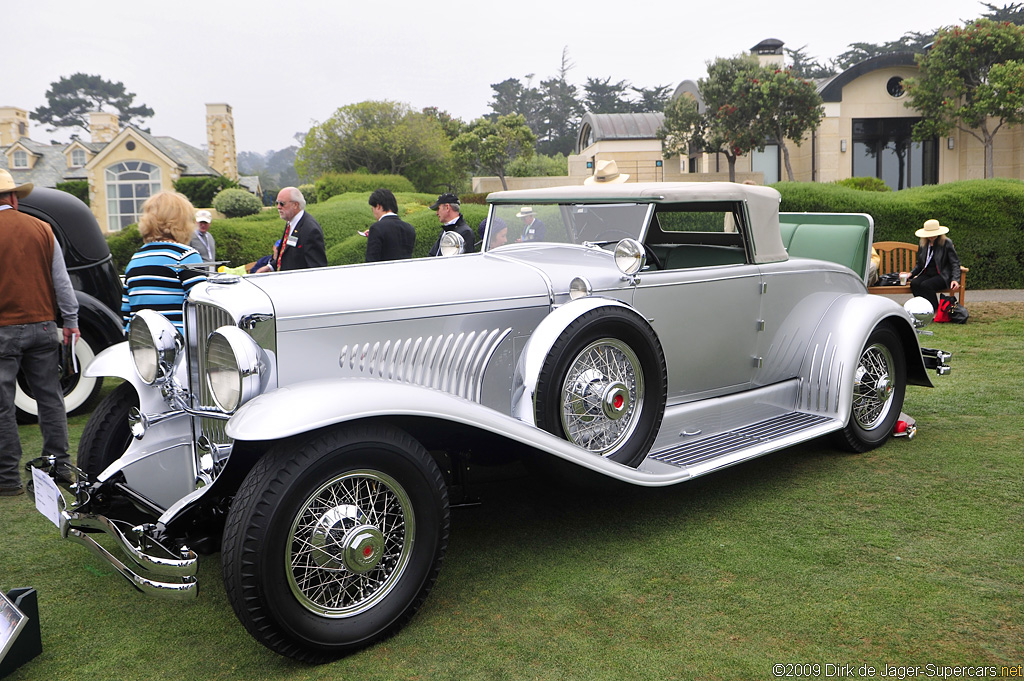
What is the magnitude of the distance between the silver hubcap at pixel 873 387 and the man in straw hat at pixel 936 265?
5.54 metres

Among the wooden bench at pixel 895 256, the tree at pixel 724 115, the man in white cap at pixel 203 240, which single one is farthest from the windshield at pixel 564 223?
the tree at pixel 724 115

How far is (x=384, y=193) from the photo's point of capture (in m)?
7.33

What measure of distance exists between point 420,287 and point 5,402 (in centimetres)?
284

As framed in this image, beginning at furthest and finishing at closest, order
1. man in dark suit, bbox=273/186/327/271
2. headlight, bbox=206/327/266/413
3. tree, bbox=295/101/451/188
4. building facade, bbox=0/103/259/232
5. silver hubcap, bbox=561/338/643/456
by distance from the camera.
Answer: building facade, bbox=0/103/259/232
tree, bbox=295/101/451/188
man in dark suit, bbox=273/186/327/271
silver hubcap, bbox=561/338/643/456
headlight, bbox=206/327/266/413

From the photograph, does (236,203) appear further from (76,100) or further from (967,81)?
(76,100)

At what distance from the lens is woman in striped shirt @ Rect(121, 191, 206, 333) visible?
180 inches

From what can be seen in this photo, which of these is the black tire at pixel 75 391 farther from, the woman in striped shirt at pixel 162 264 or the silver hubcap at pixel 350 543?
the silver hubcap at pixel 350 543

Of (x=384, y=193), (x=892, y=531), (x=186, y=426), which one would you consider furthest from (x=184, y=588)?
(x=384, y=193)

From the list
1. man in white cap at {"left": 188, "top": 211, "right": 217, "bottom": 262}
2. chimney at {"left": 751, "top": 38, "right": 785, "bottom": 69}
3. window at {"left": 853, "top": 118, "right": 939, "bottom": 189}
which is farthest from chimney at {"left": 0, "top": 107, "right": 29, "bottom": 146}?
window at {"left": 853, "top": 118, "right": 939, "bottom": 189}

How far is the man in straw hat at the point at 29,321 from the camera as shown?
4422 mm

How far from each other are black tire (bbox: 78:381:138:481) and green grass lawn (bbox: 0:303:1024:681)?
498 mm

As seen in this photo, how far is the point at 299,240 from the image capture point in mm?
6305

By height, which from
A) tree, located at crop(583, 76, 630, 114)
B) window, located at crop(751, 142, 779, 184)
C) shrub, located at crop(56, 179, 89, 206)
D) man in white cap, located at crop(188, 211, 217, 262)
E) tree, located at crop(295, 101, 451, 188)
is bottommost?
man in white cap, located at crop(188, 211, 217, 262)

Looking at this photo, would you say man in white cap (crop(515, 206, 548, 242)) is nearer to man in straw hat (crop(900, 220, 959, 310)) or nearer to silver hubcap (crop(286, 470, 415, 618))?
silver hubcap (crop(286, 470, 415, 618))
